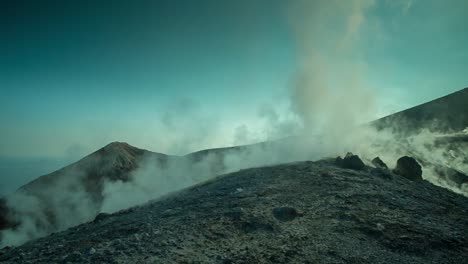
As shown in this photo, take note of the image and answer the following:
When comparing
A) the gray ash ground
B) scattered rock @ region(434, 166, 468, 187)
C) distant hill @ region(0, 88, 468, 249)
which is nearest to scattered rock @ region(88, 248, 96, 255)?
the gray ash ground

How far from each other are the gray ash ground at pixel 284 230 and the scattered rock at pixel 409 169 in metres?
4.44

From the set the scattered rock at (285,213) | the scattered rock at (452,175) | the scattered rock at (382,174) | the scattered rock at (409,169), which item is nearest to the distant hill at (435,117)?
the scattered rock at (452,175)

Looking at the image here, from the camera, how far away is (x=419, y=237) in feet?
32.5

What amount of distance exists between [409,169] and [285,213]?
13680 mm

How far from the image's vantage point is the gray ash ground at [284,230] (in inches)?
344

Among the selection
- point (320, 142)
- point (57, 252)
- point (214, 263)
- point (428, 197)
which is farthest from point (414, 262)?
point (320, 142)

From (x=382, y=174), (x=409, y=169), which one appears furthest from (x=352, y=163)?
(x=409, y=169)

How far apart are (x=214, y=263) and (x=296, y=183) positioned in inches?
353

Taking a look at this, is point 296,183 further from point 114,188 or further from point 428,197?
point 114,188

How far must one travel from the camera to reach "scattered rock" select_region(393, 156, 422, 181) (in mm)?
20344

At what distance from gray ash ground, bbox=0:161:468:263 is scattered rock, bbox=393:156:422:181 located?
4.44 meters

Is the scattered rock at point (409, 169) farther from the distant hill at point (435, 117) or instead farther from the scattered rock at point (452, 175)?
the distant hill at point (435, 117)

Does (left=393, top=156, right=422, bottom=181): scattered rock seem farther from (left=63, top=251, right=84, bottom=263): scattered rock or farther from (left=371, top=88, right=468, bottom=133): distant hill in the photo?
(left=371, top=88, right=468, bottom=133): distant hill

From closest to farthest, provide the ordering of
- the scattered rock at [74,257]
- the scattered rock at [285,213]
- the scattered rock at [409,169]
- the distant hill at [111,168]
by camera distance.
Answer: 1. the scattered rock at [74,257]
2. the scattered rock at [285,213]
3. the scattered rock at [409,169]
4. the distant hill at [111,168]
